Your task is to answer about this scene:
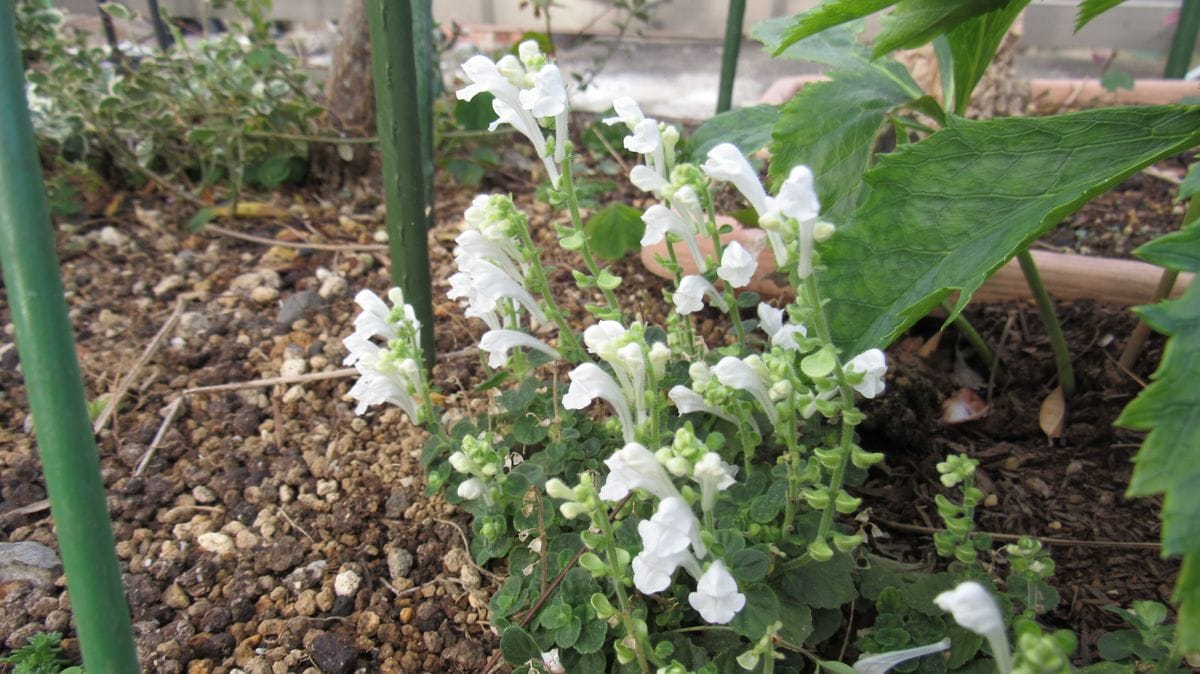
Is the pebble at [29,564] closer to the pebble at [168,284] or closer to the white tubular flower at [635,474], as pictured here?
the pebble at [168,284]

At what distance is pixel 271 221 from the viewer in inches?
83.4

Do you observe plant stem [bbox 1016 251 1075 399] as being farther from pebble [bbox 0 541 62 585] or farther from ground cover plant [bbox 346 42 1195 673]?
pebble [bbox 0 541 62 585]

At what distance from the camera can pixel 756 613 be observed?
90cm

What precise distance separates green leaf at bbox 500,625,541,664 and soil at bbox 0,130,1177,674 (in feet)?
0.61

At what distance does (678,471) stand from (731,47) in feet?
4.42

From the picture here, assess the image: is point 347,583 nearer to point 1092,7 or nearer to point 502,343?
point 502,343

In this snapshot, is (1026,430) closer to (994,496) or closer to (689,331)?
(994,496)

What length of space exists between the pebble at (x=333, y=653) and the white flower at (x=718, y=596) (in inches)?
20.9

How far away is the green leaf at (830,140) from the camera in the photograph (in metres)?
1.29

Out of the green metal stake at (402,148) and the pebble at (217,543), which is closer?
the green metal stake at (402,148)

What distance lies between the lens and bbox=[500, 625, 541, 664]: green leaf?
96 centimetres

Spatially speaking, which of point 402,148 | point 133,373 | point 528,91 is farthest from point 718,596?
point 133,373

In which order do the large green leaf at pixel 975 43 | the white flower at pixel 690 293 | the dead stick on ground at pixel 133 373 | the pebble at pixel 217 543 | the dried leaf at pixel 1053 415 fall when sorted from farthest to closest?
the dead stick on ground at pixel 133 373, the dried leaf at pixel 1053 415, the pebble at pixel 217 543, the large green leaf at pixel 975 43, the white flower at pixel 690 293

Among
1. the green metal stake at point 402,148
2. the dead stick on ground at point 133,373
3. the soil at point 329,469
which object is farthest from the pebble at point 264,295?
the green metal stake at point 402,148
